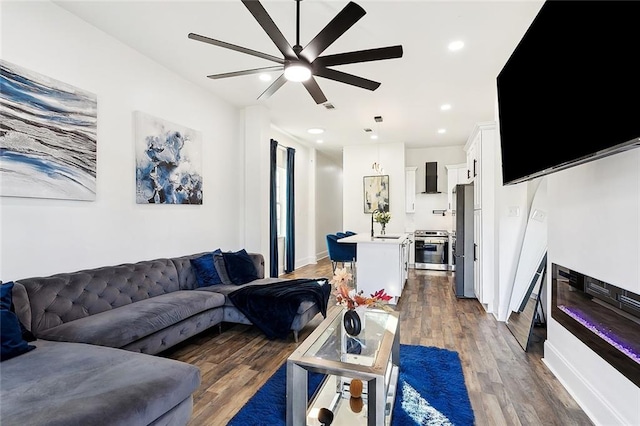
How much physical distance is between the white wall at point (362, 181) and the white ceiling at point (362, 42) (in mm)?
2150

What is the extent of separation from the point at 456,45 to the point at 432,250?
479 cm

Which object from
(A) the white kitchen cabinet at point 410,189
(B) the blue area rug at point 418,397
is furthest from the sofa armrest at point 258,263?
(A) the white kitchen cabinet at point 410,189

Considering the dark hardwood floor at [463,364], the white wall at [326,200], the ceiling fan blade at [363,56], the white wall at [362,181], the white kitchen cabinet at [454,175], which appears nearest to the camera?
the dark hardwood floor at [463,364]

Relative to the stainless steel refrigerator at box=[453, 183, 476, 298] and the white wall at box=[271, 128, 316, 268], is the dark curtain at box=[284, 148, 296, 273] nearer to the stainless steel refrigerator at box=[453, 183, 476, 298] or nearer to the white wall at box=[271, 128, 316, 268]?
the white wall at box=[271, 128, 316, 268]

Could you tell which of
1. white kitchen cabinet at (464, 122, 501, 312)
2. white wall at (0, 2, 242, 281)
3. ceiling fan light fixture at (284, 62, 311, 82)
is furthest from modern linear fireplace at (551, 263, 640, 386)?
white wall at (0, 2, 242, 281)

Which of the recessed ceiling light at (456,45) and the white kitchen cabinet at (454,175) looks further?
the white kitchen cabinet at (454,175)

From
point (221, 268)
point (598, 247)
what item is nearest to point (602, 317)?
point (598, 247)

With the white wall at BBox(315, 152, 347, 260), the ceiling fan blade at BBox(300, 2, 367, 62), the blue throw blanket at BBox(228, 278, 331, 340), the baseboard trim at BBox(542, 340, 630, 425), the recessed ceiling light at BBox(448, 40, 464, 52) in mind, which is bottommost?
the baseboard trim at BBox(542, 340, 630, 425)

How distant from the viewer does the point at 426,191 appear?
7.68 m

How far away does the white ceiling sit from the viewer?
8.41 ft

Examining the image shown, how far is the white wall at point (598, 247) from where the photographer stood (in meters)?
1.62

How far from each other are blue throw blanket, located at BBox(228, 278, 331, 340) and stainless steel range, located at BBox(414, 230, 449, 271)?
4346 mm

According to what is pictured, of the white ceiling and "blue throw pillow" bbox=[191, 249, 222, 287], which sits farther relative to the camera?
"blue throw pillow" bbox=[191, 249, 222, 287]

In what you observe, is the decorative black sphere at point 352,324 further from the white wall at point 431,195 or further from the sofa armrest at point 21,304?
Answer: the white wall at point 431,195
